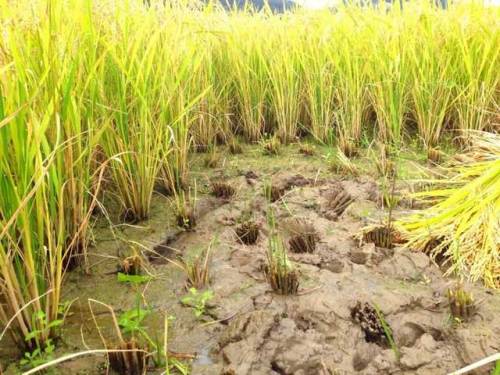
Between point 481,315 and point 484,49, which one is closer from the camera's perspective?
point 481,315

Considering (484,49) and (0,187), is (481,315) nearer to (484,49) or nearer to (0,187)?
(0,187)

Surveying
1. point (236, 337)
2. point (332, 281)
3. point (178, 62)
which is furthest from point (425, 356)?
point (178, 62)

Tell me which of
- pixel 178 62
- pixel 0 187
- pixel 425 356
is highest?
pixel 178 62

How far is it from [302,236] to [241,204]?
1.74 feet

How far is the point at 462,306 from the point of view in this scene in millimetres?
1353

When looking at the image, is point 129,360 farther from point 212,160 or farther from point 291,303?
point 212,160

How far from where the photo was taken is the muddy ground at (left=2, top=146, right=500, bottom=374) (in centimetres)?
122

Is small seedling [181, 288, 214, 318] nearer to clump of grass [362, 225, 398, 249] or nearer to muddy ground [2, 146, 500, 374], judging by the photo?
muddy ground [2, 146, 500, 374]

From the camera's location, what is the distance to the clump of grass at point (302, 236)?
70.5 inches

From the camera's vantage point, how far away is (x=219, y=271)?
164cm

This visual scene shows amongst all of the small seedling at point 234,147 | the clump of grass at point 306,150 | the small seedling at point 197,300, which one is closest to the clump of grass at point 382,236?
the small seedling at point 197,300

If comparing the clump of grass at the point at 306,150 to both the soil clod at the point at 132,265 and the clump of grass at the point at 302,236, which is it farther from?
the soil clod at the point at 132,265

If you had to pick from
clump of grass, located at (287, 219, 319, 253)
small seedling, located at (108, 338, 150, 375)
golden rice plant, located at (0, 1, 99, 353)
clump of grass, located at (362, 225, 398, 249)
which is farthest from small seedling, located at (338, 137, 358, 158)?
small seedling, located at (108, 338, 150, 375)

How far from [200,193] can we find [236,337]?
1.20 metres
